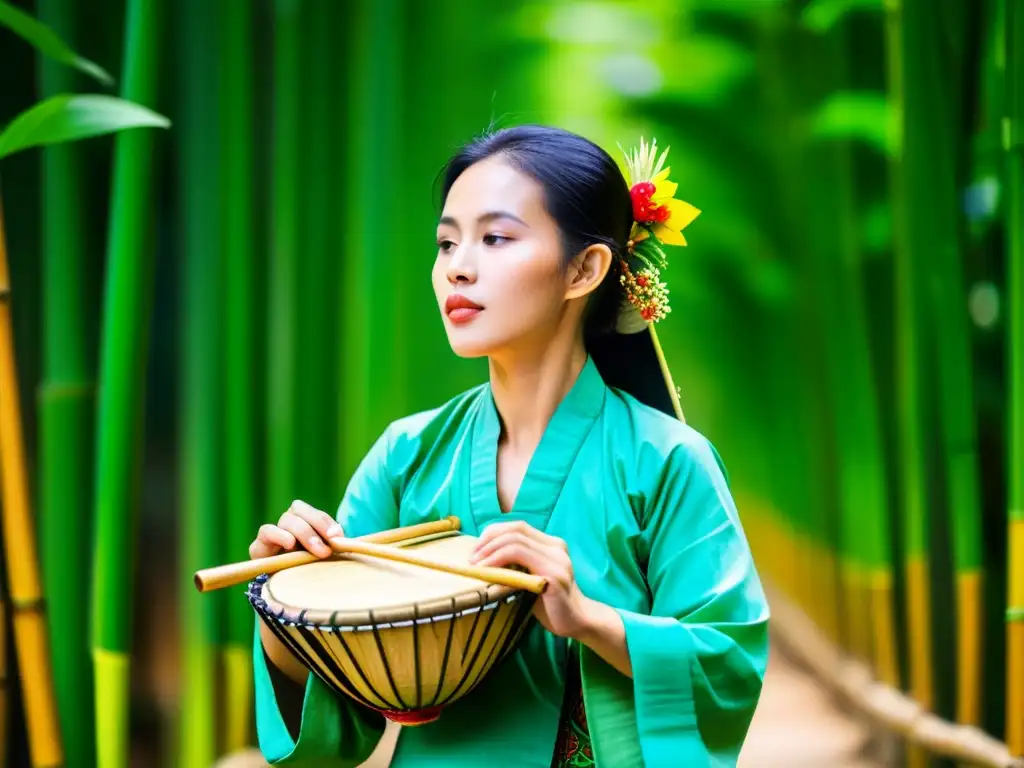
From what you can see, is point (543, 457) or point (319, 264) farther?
point (319, 264)

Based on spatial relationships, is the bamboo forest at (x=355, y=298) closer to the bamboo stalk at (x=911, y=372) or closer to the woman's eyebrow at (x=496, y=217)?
the bamboo stalk at (x=911, y=372)

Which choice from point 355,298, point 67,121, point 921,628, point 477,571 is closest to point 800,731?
point 921,628

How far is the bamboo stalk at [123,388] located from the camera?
1240mm

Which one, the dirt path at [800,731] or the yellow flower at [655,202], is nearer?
the yellow flower at [655,202]

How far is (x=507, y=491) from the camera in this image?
900 mm

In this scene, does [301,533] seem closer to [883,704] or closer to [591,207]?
[591,207]

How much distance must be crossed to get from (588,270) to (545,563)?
27 cm

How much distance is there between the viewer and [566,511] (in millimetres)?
861

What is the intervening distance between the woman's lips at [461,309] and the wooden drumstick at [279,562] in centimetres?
17

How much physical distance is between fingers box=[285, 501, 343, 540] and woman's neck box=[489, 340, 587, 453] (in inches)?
7.0

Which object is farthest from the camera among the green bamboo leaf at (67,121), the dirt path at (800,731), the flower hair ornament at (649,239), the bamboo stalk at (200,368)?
the dirt path at (800,731)

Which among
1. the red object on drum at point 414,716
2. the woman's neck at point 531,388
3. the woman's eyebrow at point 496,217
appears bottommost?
the red object on drum at point 414,716

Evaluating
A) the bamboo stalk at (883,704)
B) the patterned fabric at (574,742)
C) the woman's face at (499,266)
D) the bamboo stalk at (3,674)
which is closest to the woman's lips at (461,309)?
the woman's face at (499,266)

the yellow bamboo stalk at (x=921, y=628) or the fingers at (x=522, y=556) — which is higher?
the fingers at (x=522, y=556)
